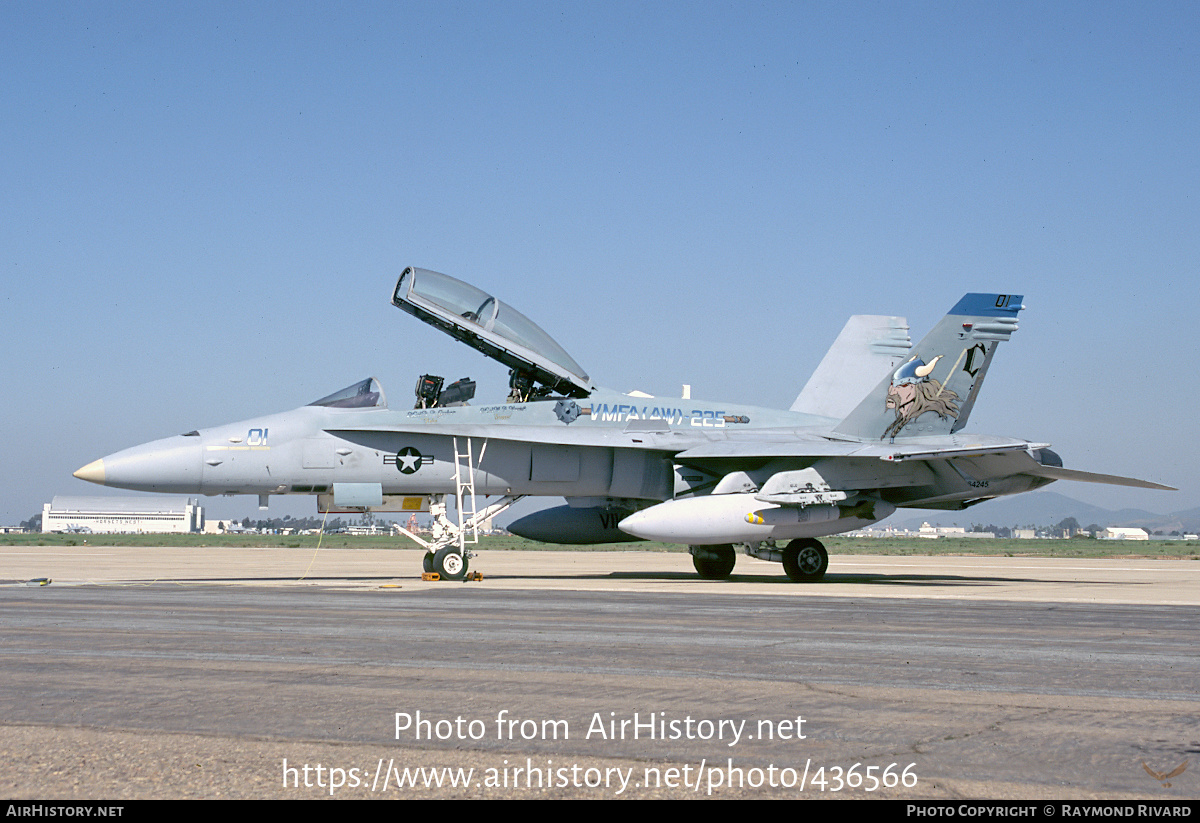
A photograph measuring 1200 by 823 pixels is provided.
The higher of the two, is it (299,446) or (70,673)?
(299,446)

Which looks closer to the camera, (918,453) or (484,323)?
(918,453)

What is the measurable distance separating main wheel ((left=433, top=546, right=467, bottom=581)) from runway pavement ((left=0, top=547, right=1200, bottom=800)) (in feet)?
21.7

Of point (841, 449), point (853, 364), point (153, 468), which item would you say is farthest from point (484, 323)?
point (853, 364)

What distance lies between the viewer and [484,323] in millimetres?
19312

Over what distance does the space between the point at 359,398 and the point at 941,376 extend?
421 inches

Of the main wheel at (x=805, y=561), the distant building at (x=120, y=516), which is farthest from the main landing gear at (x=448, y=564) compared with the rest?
the distant building at (x=120, y=516)

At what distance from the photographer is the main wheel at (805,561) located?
20094 mm

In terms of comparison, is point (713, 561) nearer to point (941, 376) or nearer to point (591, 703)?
point (941, 376)

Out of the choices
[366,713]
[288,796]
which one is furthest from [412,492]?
[288,796]

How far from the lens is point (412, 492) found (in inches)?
773

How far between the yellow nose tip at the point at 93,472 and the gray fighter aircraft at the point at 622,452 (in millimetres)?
572
